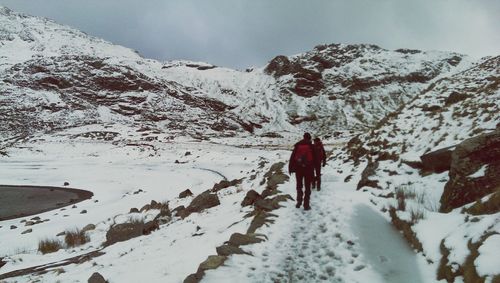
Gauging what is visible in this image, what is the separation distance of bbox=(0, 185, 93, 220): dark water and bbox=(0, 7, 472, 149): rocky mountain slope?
57.6 metres

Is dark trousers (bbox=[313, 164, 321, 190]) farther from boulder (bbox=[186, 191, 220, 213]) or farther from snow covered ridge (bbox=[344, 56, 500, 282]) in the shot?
boulder (bbox=[186, 191, 220, 213])

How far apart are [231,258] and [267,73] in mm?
164655

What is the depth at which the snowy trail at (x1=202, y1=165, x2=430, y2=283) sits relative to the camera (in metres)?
5.89

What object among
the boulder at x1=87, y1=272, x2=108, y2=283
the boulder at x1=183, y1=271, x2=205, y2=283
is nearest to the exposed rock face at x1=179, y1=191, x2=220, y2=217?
the boulder at x1=87, y1=272, x2=108, y2=283

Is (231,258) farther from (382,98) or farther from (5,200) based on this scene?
(382,98)

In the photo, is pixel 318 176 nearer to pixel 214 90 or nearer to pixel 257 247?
pixel 257 247

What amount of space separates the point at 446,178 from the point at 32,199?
23.4 m

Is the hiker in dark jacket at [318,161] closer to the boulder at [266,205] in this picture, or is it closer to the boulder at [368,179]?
the boulder at [368,179]

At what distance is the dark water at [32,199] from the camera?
2067cm

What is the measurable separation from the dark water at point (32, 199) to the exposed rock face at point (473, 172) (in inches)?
746

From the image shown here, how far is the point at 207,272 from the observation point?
5.74 m

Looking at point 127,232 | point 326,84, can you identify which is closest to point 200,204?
point 127,232

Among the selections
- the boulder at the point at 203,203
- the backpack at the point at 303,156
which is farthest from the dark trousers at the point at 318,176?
the boulder at the point at 203,203

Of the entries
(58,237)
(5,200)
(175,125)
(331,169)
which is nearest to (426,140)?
(331,169)
